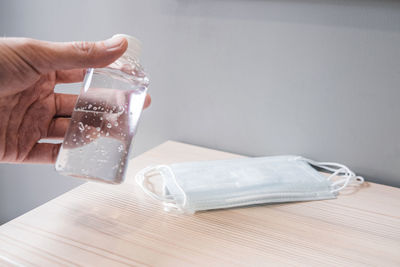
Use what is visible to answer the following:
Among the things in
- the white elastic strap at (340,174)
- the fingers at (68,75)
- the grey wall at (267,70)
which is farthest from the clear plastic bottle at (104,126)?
the white elastic strap at (340,174)

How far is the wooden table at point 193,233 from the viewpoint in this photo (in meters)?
0.43

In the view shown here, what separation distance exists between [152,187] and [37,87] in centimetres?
30

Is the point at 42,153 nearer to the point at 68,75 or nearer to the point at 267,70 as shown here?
the point at 68,75

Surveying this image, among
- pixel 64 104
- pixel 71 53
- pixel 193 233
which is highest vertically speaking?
pixel 71 53

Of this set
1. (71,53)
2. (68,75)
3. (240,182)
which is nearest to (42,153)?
(68,75)

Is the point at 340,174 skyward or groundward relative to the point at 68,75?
groundward

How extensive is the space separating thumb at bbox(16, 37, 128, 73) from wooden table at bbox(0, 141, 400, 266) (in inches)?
9.0

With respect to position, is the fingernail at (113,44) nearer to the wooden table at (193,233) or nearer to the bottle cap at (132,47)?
the bottle cap at (132,47)

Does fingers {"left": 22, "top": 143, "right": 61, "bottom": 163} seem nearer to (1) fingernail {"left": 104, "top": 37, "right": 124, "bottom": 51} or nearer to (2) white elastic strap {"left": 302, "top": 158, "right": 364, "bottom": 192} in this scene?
(1) fingernail {"left": 104, "top": 37, "right": 124, "bottom": 51}

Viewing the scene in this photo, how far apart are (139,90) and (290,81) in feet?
1.19

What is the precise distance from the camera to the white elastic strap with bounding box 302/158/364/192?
0.68 meters

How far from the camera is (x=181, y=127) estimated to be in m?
0.88

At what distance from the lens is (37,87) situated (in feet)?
2.09

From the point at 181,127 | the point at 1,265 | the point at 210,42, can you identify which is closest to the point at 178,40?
the point at 210,42
